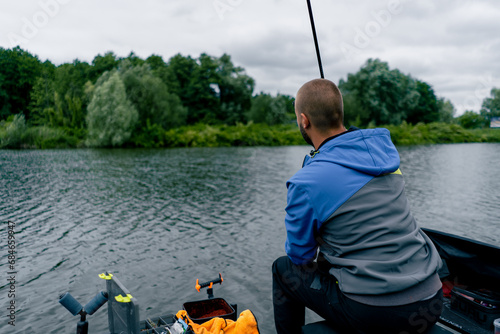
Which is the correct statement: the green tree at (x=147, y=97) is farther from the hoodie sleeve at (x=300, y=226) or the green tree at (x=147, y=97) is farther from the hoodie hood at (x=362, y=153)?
the hoodie hood at (x=362, y=153)

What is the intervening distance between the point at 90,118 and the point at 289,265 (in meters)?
43.0

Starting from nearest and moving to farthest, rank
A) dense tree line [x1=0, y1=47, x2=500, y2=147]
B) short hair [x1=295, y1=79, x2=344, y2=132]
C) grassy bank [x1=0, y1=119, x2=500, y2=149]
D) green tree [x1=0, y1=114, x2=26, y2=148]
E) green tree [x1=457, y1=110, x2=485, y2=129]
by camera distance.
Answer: short hair [x1=295, y1=79, x2=344, y2=132] < green tree [x1=0, y1=114, x2=26, y2=148] < grassy bank [x1=0, y1=119, x2=500, y2=149] < dense tree line [x1=0, y1=47, x2=500, y2=147] < green tree [x1=457, y1=110, x2=485, y2=129]

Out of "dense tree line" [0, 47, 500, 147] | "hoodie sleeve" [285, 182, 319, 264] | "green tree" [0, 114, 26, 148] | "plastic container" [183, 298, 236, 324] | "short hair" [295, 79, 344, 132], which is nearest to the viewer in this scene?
"hoodie sleeve" [285, 182, 319, 264]

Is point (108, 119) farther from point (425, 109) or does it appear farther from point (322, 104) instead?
point (425, 109)

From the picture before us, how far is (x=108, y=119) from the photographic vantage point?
4188 centimetres

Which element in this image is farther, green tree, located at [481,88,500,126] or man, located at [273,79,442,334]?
green tree, located at [481,88,500,126]

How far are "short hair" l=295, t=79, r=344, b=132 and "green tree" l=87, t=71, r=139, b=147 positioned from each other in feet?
136

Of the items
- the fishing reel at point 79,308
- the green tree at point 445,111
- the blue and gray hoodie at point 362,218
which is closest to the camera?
the blue and gray hoodie at point 362,218

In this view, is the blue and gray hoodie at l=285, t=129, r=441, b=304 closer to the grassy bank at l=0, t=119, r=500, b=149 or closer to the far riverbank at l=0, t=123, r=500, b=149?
the grassy bank at l=0, t=119, r=500, b=149

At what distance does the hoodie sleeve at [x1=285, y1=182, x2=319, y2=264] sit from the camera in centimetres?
235

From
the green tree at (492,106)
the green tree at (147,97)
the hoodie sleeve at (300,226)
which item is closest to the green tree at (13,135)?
the green tree at (147,97)

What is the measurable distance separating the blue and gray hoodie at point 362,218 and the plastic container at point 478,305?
1.69 m

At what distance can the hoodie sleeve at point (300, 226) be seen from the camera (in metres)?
2.35

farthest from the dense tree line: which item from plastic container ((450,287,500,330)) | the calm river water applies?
plastic container ((450,287,500,330))
